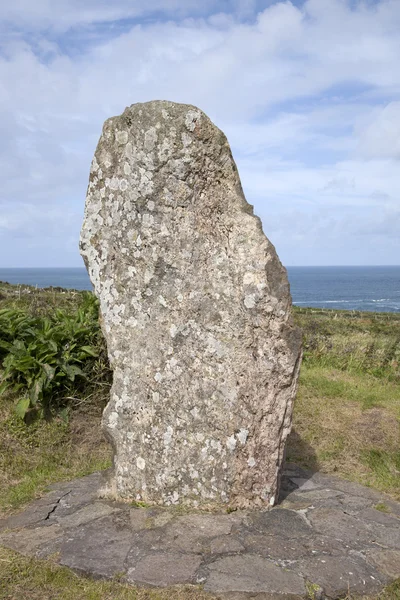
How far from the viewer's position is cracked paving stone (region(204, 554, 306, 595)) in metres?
4.04

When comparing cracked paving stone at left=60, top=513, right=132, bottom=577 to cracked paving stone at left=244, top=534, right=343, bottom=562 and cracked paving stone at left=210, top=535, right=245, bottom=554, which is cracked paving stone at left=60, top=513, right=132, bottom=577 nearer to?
cracked paving stone at left=210, top=535, right=245, bottom=554

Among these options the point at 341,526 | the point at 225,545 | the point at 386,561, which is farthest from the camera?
the point at 341,526

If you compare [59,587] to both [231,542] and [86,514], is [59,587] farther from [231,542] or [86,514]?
[231,542]

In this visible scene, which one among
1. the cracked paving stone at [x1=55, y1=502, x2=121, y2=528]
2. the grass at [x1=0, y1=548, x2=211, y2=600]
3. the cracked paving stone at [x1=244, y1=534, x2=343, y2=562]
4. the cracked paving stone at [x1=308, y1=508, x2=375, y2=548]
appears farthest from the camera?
the cracked paving stone at [x1=55, y1=502, x2=121, y2=528]

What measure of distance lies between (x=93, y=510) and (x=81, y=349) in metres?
2.99

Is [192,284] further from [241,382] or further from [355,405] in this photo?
[355,405]

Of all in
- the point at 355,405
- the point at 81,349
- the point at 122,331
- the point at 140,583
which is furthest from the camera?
the point at 355,405

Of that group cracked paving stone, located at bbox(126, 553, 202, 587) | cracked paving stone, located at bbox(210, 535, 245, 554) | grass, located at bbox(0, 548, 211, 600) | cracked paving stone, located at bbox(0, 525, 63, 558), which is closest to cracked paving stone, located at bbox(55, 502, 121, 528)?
cracked paving stone, located at bbox(0, 525, 63, 558)

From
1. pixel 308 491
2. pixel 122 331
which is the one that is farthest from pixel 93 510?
pixel 308 491

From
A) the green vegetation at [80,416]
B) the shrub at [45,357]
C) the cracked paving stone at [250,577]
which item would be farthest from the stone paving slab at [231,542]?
the shrub at [45,357]

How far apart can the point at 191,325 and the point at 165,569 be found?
2.00 metres

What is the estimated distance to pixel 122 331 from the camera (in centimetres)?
548

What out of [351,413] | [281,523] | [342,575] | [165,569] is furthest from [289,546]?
[351,413]

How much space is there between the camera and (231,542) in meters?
4.62
